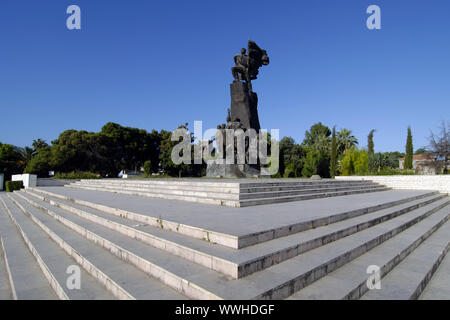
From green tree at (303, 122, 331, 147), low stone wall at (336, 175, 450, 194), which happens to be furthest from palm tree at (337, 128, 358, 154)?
low stone wall at (336, 175, 450, 194)

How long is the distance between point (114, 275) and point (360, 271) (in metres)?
2.72

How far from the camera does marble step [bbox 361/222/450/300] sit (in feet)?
8.12

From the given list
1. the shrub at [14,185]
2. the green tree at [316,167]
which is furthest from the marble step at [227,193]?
the green tree at [316,167]

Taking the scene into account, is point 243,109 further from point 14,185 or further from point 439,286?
point 14,185

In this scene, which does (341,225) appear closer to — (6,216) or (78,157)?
(6,216)

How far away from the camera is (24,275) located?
3100mm

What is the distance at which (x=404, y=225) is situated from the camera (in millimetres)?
4988

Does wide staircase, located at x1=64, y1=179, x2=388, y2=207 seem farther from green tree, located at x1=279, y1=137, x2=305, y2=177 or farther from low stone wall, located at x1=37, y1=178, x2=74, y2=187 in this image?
green tree, located at x1=279, y1=137, x2=305, y2=177

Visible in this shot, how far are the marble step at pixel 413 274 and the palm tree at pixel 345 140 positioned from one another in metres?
41.2

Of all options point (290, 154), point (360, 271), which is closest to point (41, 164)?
point (290, 154)

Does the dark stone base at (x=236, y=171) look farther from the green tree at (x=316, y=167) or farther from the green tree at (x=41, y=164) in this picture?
the green tree at (x=41, y=164)

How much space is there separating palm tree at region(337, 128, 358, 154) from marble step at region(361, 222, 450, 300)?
135 feet

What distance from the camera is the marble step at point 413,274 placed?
2.47m
